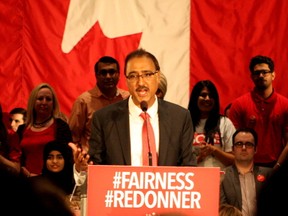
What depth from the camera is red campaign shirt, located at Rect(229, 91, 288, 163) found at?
5020mm

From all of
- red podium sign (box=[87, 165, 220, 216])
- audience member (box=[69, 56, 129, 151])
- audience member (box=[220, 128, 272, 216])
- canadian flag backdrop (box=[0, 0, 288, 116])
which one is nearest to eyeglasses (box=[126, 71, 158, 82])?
red podium sign (box=[87, 165, 220, 216])

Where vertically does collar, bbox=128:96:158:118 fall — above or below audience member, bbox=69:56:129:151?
below

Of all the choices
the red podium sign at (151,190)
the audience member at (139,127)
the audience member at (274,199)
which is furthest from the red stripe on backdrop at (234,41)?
the audience member at (274,199)

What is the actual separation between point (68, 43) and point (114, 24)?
18.6 inches

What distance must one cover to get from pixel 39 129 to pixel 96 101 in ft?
1.71

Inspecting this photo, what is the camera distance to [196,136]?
4777 millimetres

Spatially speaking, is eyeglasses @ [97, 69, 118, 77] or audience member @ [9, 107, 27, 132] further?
audience member @ [9, 107, 27, 132]

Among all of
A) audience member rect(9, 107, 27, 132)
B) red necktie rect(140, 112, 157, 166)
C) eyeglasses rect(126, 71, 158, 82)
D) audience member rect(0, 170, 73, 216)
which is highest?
audience member rect(9, 107, 27, 132)

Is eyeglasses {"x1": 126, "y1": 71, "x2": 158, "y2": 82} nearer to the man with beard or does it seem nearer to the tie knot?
the tie knot

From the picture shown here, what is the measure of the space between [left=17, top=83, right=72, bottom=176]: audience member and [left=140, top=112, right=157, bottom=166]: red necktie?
1.93m

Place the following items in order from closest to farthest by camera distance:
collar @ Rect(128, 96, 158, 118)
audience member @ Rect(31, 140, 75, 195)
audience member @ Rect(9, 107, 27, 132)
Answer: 1. collar @ Rect(128, 96, 158, 118)
2. audience member @ Rect(31, 140, 75, 195)
3. audience member @ Rect(9, 107, 27, 132)

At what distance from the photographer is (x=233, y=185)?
14.5 feet

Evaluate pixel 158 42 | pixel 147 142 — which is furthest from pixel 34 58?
pixel 147 142

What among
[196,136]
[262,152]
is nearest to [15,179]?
[196,136]
